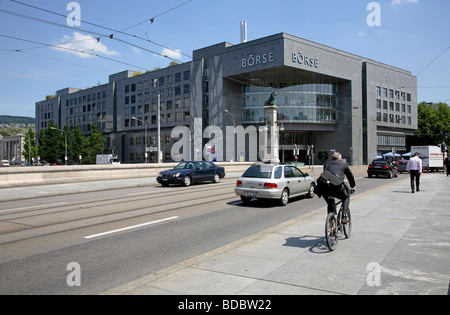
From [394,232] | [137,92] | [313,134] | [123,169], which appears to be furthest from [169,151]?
[394,232]

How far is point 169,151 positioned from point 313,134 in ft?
102

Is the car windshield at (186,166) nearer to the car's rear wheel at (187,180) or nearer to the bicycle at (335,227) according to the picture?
the car's rear wheel at (187,180)

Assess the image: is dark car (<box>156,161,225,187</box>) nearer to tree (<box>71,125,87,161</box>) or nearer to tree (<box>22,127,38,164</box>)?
tree (<box>71,125,87,161</box>)

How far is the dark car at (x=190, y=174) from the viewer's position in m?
19.1

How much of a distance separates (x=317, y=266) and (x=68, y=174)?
2087cm

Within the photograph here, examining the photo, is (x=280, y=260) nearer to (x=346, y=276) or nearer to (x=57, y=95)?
(x=346, y=276)

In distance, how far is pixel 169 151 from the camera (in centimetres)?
7525

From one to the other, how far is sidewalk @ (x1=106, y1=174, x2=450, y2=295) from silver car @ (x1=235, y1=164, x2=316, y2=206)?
382cm

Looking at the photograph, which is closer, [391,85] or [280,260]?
[280,260]

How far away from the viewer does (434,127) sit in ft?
284

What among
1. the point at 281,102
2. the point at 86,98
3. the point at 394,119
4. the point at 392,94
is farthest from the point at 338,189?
the point at 86,98

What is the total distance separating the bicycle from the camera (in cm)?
576

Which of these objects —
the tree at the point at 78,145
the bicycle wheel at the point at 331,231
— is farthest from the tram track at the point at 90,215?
the tree at the point at 78,145

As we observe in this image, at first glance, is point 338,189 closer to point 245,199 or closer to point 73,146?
point 245,199
